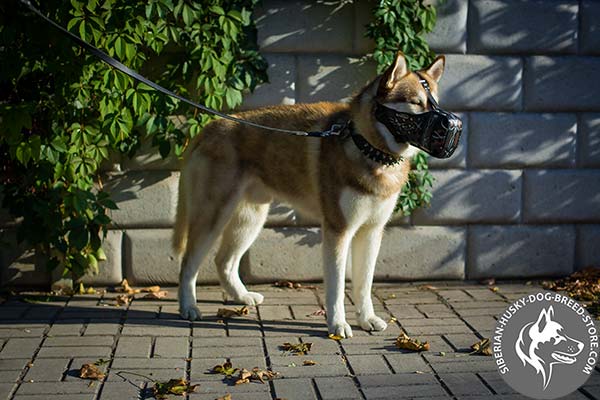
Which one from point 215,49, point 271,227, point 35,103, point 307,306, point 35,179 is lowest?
point 307,306

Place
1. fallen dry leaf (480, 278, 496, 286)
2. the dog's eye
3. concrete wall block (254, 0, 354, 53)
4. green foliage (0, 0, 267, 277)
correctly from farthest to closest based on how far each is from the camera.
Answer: fallen dry leaf (480, 278, 496, 286)
concrete wall block (254, 0, 354, 53)
green foliage (0, 0, 267, 277)
the dog's eye

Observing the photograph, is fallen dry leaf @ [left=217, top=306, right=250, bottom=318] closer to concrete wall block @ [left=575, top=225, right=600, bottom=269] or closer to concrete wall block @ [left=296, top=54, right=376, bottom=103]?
concrete wall block @ [left=296, top=54, right=376, bottom=103]

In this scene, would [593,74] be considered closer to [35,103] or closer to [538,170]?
[538,170]

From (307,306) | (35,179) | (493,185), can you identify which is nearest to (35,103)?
(35,179)

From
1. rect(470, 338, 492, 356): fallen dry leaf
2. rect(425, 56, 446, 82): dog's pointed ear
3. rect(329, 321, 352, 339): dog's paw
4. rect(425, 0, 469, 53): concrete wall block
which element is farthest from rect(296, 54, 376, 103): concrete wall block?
rect(470, 338, 492, 356): fallen dry leaf

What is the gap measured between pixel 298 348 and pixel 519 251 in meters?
2.39

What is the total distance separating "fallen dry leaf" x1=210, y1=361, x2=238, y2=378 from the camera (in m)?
3.95

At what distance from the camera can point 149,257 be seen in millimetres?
5691

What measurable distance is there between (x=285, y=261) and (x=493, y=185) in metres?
1.67

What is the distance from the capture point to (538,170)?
19.5 ft

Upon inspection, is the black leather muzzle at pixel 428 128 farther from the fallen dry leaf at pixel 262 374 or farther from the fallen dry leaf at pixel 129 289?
the fallen dry leaf at pixel 129 289

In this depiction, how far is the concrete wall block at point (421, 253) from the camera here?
586 cm

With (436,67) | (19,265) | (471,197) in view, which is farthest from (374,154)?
(19,265)

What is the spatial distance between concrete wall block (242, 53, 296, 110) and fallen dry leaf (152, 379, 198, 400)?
8.07 ft
